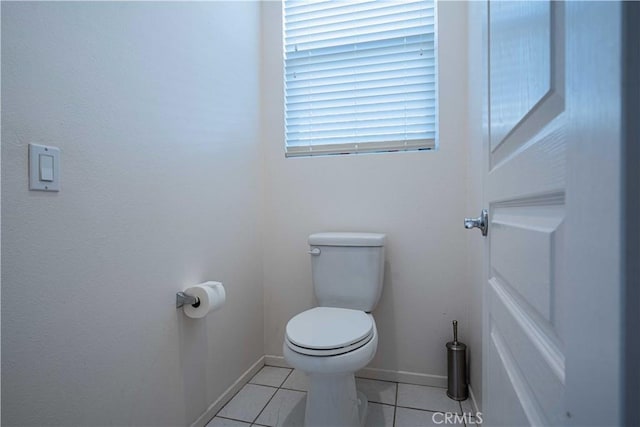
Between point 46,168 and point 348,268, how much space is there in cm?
121

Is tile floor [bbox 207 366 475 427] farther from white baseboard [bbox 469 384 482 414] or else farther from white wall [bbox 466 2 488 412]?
white wall [bbox 466 2 488 412]

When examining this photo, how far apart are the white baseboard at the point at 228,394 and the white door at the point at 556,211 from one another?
1.15 metres

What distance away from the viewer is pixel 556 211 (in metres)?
0.37

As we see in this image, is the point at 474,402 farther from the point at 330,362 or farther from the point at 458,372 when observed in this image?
the point at 330,362

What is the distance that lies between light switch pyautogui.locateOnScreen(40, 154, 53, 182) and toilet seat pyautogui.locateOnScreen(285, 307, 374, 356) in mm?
Result: 882

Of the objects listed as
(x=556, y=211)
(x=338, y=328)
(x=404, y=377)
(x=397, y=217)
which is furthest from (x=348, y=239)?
(x=556, y=211)

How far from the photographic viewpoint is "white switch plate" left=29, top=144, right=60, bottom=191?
716 millimetres

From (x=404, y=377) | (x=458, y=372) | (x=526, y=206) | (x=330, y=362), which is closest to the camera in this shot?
(x=526, y=206)

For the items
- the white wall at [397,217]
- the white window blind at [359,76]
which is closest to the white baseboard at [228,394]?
the white wall at [397,217]

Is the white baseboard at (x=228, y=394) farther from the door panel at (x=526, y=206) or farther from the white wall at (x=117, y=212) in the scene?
the door panel at (x=526, y=206)

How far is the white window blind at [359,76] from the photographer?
5.51 ft

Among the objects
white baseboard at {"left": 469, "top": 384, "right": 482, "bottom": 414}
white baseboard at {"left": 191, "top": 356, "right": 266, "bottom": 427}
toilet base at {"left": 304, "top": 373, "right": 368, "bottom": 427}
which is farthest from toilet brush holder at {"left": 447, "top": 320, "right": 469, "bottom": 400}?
white baseboard at {"left": 191, "top": 356, "right": 266, "bottom": 427}

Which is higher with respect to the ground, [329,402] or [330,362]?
[330,362]

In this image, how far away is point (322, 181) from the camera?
1.77m
